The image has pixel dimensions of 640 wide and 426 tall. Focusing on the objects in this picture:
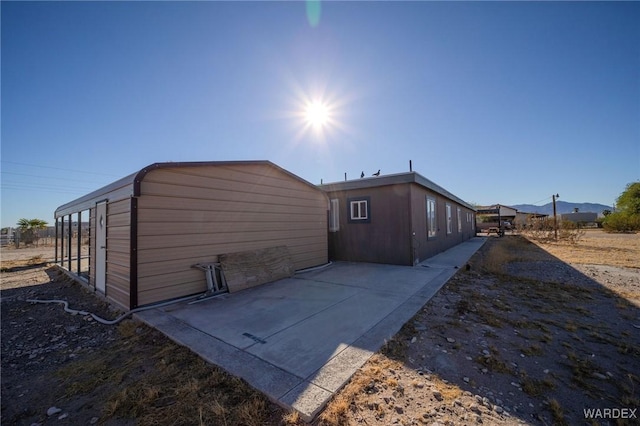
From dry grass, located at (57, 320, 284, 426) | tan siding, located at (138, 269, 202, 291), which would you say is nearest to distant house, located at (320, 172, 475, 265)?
tan siding, located at (138, 269, 202, 291)

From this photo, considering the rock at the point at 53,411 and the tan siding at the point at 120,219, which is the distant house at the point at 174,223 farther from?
the rock at the point at 53,411

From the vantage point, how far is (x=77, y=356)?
2.92 m

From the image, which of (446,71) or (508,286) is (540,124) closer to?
(446,71)

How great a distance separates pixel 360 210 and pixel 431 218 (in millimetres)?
3154

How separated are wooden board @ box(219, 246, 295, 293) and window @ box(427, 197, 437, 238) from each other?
553 cm

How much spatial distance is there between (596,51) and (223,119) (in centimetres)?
1143

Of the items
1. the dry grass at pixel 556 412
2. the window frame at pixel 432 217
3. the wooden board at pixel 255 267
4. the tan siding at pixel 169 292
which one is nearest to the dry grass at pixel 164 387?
the tan siding at pixel 169 292

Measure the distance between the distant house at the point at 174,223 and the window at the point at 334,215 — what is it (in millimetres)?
2762

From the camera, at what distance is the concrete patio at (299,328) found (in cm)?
216

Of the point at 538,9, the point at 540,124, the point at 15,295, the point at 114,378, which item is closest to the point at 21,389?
the point at 114,378

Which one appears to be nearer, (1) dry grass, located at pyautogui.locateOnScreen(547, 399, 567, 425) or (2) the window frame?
(1) dry grass, located at pyautogui.locateOnScreen(547, 399, 567, 425)

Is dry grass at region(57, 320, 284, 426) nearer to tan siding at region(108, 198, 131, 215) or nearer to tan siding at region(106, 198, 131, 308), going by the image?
tan siding at region(106, 198, 131, 308)

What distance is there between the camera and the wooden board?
201 inches

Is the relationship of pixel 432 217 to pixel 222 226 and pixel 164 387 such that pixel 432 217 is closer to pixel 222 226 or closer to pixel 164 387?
pixel 222 226
